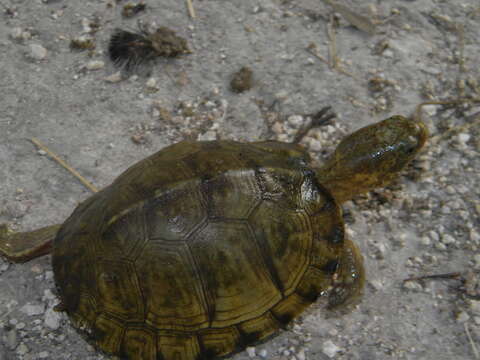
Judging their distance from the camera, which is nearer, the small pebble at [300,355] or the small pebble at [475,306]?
the small pebble at [300,355]

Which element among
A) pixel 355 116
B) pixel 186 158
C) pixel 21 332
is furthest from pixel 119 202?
pixel 355 116

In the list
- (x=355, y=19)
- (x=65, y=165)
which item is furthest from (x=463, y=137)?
(x=65, y=165)

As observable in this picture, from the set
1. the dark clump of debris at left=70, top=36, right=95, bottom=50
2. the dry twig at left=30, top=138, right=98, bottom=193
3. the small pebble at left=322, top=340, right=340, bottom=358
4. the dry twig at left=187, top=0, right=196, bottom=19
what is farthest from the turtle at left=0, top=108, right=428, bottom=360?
the dry twig at left=187, top=0, right=196, bottom=19

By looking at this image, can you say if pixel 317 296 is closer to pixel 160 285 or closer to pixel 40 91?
pixel 160 285

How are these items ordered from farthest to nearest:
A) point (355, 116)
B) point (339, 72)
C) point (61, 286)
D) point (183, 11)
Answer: point (183, 11) < point (339, 72) < point (355, 116) < point (61, 286)

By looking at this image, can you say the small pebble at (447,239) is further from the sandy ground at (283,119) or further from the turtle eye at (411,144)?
the turtle eye at (411,144)

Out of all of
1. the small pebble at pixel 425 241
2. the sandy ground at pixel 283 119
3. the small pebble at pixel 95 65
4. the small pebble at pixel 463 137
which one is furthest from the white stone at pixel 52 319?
the small pebble at pixel 463 137
